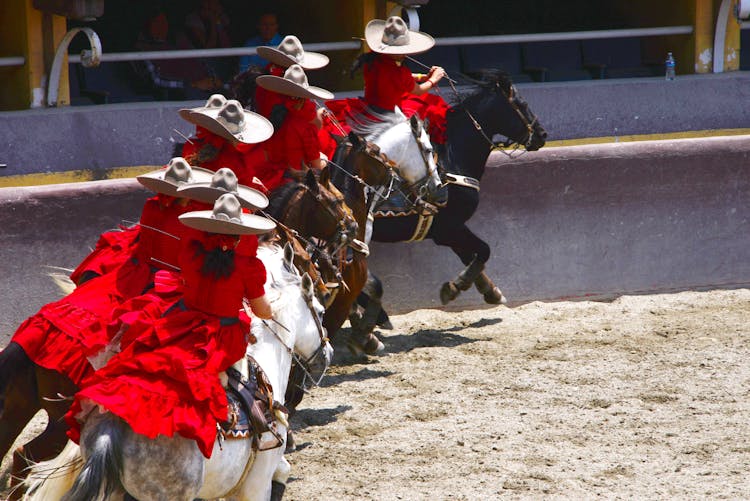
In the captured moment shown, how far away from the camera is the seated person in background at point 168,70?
38.3ft

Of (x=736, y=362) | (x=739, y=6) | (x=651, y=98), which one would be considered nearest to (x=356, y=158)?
(x=736, y=362)

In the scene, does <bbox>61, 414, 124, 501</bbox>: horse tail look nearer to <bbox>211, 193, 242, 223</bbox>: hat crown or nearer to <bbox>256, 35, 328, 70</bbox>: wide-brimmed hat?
<bbox>211, 193, 242, 223</bbox>: hat crown

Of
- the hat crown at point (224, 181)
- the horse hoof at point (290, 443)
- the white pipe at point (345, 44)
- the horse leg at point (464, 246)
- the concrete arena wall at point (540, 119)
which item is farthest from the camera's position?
the white pipe at point (345, 44)

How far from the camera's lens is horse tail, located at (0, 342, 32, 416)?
230 inches

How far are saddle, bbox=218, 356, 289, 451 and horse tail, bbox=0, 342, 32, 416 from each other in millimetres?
1231

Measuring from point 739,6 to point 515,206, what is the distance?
3.67 meters

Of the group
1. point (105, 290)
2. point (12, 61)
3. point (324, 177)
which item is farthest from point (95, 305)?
point (12, 61)

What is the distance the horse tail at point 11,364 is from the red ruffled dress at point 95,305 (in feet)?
0.11

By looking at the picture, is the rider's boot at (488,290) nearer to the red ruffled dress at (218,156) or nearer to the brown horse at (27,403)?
the red ruffled dress at (218,156)

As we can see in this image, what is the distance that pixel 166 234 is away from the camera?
628cm

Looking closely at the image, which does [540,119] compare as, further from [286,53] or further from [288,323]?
[288,323]

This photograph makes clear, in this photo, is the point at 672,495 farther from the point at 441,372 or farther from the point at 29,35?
the point at 29,35

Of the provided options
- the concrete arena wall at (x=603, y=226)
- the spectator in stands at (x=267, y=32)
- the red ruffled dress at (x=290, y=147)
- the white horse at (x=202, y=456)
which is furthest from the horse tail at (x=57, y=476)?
the spectator in stands at (x=267, y=32)

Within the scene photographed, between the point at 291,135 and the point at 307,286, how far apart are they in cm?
232
